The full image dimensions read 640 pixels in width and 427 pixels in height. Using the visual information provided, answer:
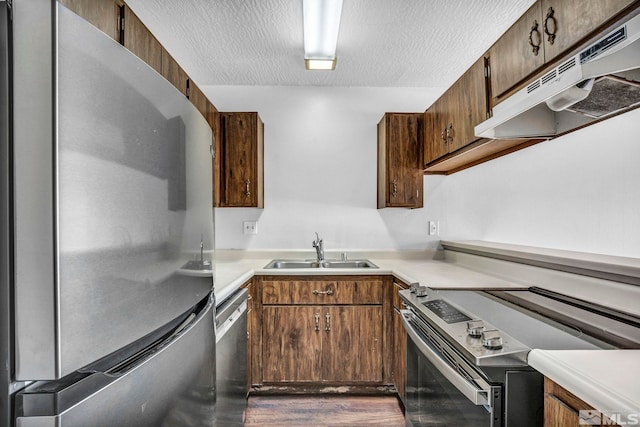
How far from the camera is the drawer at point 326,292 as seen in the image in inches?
90.1

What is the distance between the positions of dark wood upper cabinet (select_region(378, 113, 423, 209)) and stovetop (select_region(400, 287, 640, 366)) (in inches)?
46.0

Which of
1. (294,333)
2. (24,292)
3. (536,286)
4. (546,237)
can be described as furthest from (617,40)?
(294,333)

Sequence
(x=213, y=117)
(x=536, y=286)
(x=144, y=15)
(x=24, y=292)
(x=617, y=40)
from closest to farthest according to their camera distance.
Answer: (x=24, y=292)
(x=617, y=40)
(x=536, y=286)
(x=144, y=15)
(x=213, y=117)

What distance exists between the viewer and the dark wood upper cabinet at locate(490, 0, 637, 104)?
109cm

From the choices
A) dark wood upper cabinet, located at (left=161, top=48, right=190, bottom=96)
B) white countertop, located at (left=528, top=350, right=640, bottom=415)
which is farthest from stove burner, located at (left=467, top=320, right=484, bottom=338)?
dark wood upper cabinet, located at (left=161, top=48, right=190, bottom=96)

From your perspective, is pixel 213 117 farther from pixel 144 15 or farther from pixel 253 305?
pixel 253 305

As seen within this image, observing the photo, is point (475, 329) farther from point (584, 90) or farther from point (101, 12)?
point (101, 12)

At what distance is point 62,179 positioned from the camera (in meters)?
0.47

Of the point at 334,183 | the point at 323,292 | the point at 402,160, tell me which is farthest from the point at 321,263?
the point at 402,160

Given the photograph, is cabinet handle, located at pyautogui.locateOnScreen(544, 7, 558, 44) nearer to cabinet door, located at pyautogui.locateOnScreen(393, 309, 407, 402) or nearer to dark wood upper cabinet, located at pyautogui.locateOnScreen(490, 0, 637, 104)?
dark wood upper cabinet, located at pyautogui.locateOnScreen(490, 0, 637, 104)

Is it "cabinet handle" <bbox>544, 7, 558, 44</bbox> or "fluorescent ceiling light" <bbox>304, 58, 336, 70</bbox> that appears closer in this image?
"cabinet handle" <bbox>544, 7, 558, 44</bbox>

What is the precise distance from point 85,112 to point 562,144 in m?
2.48

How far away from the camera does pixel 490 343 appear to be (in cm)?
94

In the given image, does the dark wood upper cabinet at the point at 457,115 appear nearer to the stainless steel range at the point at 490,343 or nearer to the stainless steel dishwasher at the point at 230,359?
the stainless steel range at the point at 490,343
